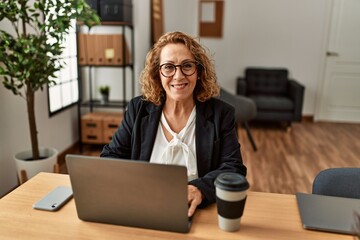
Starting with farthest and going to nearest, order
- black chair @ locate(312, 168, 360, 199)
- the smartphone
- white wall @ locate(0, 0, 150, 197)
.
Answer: white wall @ locate(0, 0, 150, 197)
black chair @ locate(312, 168, 360, 199)
the smartphone

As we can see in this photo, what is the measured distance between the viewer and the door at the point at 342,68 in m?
5.29

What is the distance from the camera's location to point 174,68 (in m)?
1.46

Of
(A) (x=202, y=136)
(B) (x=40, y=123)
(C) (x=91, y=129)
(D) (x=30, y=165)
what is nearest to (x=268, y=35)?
(C) (x=91, y=129)

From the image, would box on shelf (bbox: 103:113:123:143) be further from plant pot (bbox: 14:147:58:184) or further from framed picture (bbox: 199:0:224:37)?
framed picture (bbox: 199:0:224:37)

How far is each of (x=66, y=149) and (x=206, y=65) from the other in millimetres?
2685

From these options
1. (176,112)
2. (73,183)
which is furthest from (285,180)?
(73,183)

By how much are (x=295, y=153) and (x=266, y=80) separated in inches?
66.1

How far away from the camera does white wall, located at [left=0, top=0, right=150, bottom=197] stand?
8.86 ft

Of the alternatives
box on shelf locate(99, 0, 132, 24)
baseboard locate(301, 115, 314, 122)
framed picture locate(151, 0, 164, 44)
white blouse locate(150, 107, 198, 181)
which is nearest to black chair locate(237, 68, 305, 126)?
baseboard locate(301, 115, 314, 122)

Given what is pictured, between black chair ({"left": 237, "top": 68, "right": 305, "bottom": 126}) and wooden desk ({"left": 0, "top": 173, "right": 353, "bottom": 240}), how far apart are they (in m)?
3.91

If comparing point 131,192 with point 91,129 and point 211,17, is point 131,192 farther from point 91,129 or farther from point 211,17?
point 211,17

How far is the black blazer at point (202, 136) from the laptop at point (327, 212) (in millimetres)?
288

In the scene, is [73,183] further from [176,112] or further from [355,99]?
[355,99]

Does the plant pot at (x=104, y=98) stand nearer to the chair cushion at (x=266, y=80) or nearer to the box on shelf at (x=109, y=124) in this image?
the box on shelf at (x=109, y=124)
